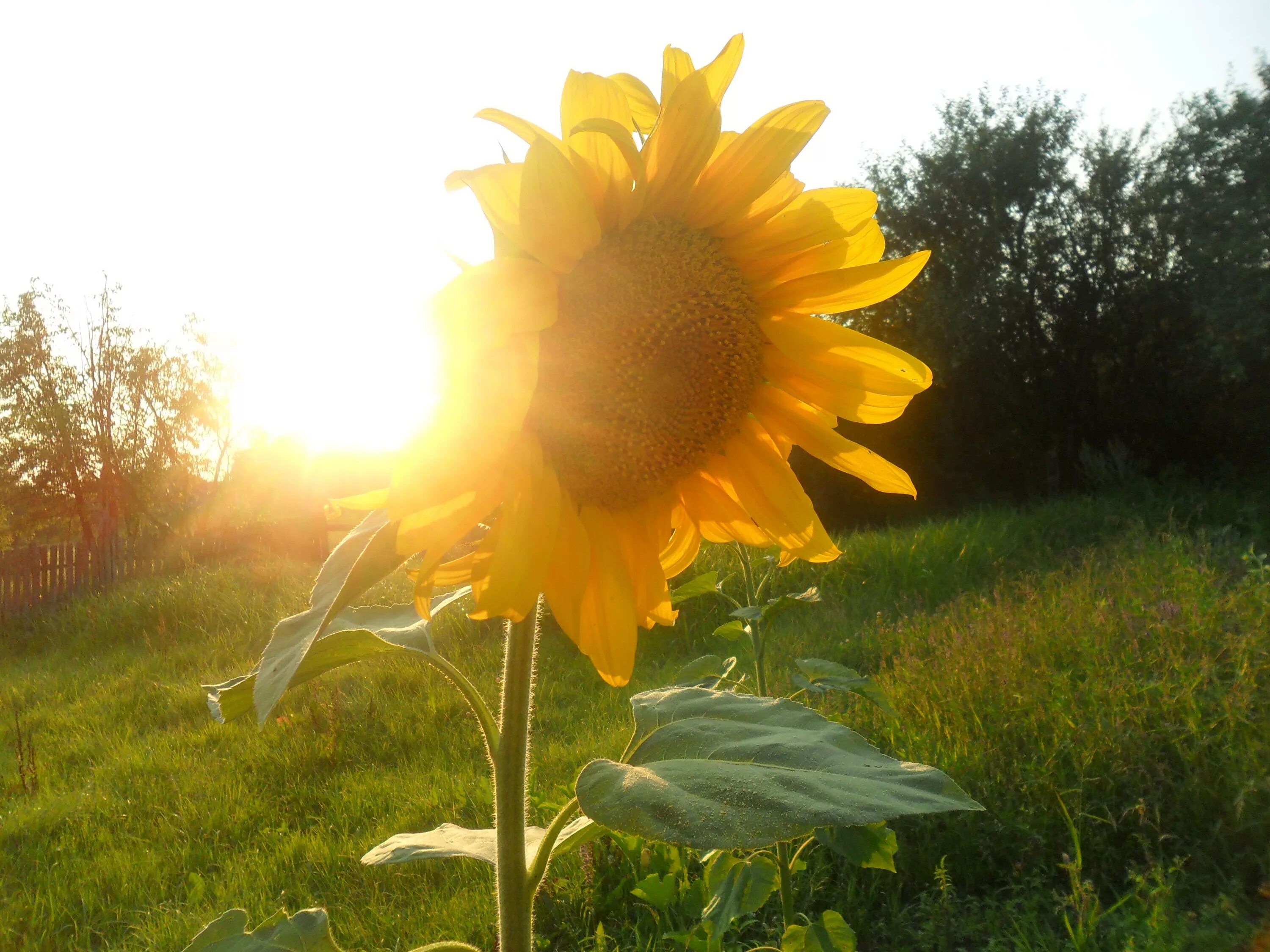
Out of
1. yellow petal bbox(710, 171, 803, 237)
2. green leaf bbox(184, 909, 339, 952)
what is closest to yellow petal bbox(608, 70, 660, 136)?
yellow petal bbox(710, 171, 803, 237)

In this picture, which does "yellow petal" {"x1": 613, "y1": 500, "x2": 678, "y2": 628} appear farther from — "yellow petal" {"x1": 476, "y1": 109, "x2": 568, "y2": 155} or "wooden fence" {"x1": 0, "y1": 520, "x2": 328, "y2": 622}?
"wooden fence" {"x1": 0, "y1": 520, "x2": 328, "y2": 622}

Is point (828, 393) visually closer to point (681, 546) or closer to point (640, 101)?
point (681, 546)

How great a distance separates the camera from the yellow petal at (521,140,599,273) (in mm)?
716

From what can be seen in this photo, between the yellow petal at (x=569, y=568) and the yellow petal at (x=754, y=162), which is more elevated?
the yellow petal at (x=754, y=162)

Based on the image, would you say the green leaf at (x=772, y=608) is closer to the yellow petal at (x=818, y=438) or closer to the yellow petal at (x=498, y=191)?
the yellow petal at (x=818, y=438)

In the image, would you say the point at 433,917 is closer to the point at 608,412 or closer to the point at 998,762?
the point at 998,762

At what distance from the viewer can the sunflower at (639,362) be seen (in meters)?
0.74

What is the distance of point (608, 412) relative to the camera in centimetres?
89

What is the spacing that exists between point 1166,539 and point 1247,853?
17.7ft

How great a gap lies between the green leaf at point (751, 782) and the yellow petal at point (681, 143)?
1.69 feet

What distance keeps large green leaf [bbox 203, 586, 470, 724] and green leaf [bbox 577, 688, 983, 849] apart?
28 cm

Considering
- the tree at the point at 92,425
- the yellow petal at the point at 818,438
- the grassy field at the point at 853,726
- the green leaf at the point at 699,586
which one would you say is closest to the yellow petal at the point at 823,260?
the yellow petal at the point at 818,438

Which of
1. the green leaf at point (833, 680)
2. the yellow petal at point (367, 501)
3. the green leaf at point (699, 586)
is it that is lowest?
the green leaf at point (833, 680)

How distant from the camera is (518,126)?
2.48 ft
